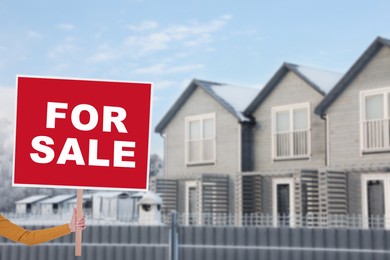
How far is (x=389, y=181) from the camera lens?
24.2 metres

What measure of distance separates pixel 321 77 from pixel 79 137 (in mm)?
24295

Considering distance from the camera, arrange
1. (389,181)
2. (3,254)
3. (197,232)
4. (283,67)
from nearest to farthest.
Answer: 1. (197,232)
2. (3,254)
3. (389,181)
4. (283,67)

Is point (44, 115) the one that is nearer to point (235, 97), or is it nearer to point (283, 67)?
point (283, 67)

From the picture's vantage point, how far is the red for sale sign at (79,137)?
5.67 meters

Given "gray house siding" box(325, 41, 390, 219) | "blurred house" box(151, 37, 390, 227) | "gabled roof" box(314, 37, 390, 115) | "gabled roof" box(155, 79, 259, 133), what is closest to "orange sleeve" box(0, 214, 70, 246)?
"blurred house" box(151, 37, 390, 227)

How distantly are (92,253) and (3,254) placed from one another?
109 inches

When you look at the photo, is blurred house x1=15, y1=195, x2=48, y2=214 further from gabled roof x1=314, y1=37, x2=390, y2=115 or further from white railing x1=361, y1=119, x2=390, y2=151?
white railing x1=361, y1=119, x2=390, y2=151

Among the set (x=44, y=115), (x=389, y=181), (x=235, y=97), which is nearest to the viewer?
(x=44, y=115)

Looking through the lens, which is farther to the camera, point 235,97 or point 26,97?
point 235,97

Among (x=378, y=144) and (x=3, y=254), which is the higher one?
(x=378, y=144)

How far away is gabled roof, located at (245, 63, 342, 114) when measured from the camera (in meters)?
27.9

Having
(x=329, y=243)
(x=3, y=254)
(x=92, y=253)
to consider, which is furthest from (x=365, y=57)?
(x=3, y=254)

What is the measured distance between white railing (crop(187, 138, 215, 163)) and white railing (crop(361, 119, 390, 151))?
803 centimetres

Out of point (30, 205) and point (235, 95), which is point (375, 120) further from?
point (30, 205)
